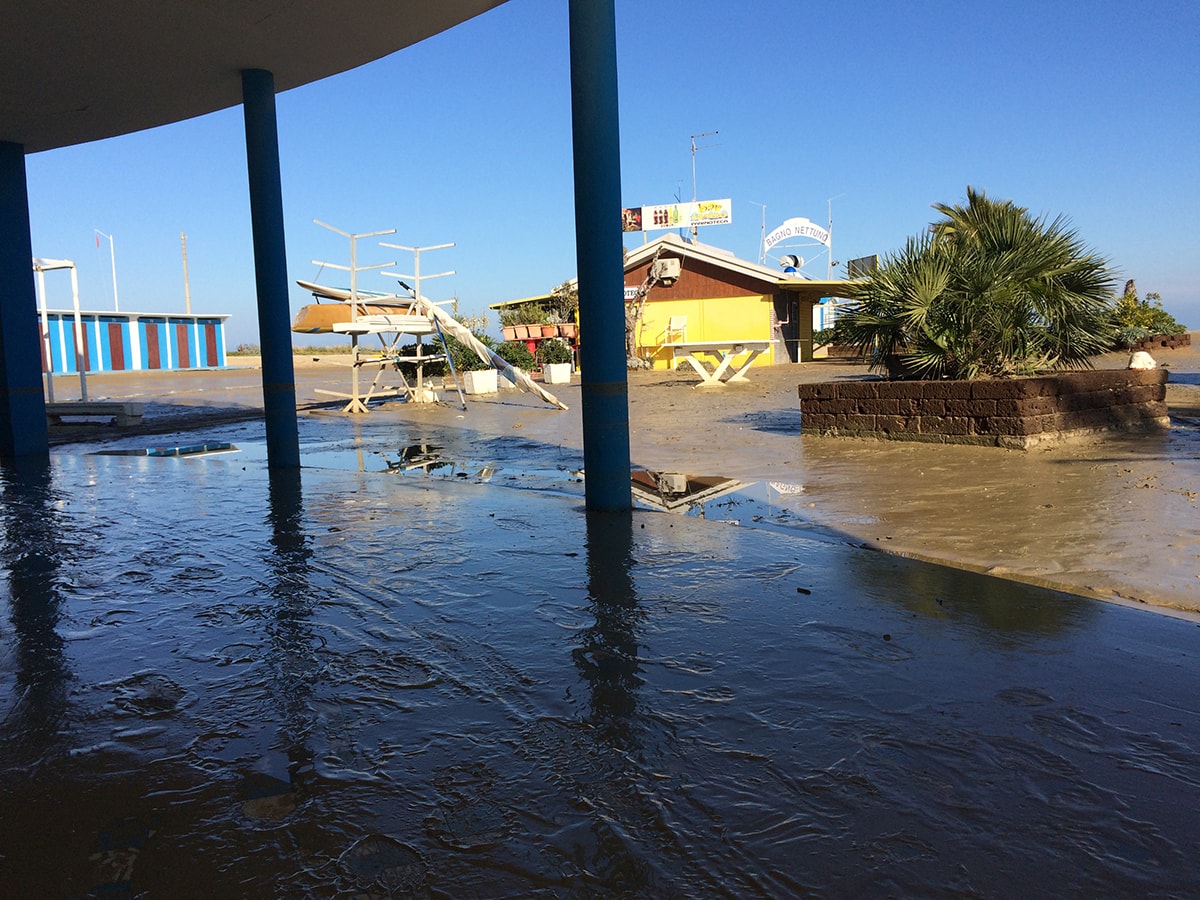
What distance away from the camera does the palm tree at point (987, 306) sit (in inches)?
393

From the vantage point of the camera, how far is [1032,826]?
1834mm

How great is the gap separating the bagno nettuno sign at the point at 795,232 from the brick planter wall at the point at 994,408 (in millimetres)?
39130

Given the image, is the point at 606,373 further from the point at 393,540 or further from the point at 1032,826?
the point at 1032,826

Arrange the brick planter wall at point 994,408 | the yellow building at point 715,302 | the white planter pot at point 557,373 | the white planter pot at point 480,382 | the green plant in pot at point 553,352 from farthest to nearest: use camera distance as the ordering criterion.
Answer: the yellow building at point 715,302, the green plant in pot at point 553,352, the white planter pot at point 557,373, the white planter pot at point 480,382, the brick planter wall at point 994,408

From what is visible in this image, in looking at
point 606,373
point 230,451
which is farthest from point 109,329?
point 606,373

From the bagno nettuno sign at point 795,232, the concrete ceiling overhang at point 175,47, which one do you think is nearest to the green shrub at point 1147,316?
the bagno nettuno sign at point 795,232

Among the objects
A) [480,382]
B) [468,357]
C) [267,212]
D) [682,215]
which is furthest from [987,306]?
[682,215]

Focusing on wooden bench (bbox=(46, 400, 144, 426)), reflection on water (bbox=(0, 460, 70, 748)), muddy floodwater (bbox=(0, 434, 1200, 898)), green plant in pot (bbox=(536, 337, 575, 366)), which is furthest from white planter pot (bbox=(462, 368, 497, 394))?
muddy floodwater (bbox=(0, 434, 1200, 898))

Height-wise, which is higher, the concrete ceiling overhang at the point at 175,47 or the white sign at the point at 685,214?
the white sign at the point at 685,214

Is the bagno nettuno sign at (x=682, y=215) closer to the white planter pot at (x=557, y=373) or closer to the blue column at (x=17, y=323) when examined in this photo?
the white planter pot at (x=557, y=373)

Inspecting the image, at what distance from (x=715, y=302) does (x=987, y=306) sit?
22064 mm

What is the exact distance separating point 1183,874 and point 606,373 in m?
4.31

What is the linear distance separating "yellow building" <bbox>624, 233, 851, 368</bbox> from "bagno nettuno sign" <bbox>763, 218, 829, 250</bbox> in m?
17.4

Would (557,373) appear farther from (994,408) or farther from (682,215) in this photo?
(682,215)
